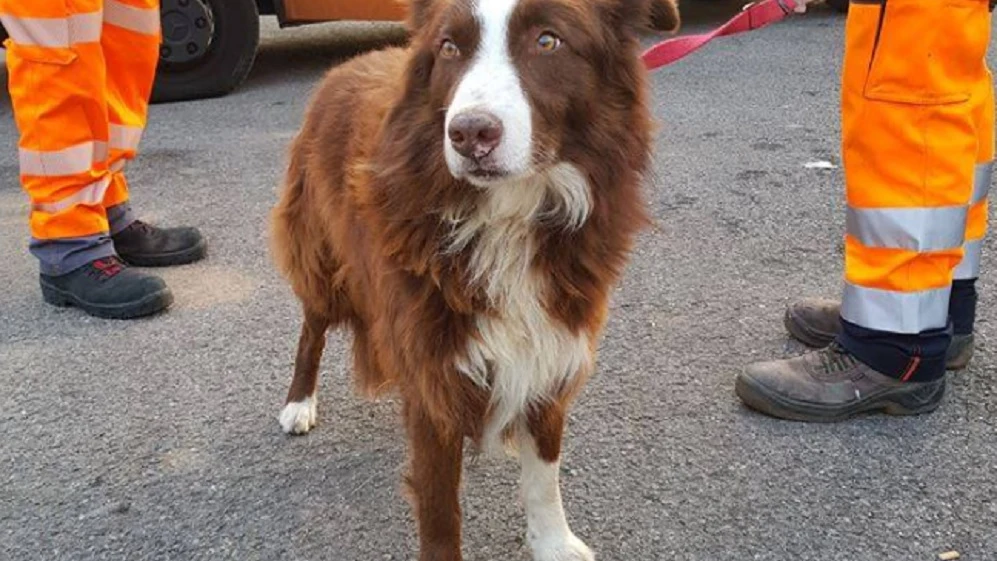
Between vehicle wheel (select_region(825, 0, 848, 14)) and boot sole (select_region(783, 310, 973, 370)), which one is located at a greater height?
boot sole (select_region(783, 310, 973, 370))

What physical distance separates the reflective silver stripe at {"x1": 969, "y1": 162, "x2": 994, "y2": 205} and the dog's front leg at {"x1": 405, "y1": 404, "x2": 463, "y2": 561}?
5.91 ft

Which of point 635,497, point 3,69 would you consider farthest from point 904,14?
point 3,69

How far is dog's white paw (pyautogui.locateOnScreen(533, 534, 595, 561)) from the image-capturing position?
2252 mm

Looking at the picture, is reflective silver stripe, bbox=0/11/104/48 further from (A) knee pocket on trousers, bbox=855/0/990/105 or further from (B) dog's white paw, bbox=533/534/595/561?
(A) knee pocket on trousers, bbox=855/0/990/105

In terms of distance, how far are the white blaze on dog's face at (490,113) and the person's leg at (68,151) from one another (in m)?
2.00

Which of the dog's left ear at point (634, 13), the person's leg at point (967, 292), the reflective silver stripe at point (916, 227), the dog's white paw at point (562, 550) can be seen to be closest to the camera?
the dog's left ear at point (634, 13)

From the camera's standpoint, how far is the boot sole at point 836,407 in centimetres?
279

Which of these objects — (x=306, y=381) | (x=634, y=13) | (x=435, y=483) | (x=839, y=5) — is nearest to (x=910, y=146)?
(x=634, y=13)

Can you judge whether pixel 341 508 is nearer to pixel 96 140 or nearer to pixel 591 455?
pixel 591 455

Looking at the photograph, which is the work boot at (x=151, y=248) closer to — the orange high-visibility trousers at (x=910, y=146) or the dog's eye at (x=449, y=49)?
the dog's eye at (x=449, y=49)

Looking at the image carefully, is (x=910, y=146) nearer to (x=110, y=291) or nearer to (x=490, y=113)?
(x=490, y=113)

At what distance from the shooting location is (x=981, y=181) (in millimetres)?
2920

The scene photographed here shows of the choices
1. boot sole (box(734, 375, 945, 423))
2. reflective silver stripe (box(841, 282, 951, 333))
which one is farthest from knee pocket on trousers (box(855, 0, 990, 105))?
boot sole (box(734, 375, 945, 423))

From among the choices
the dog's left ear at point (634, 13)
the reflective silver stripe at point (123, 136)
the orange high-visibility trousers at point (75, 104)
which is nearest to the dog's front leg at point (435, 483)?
the dog's left ear at point (634, 13)
